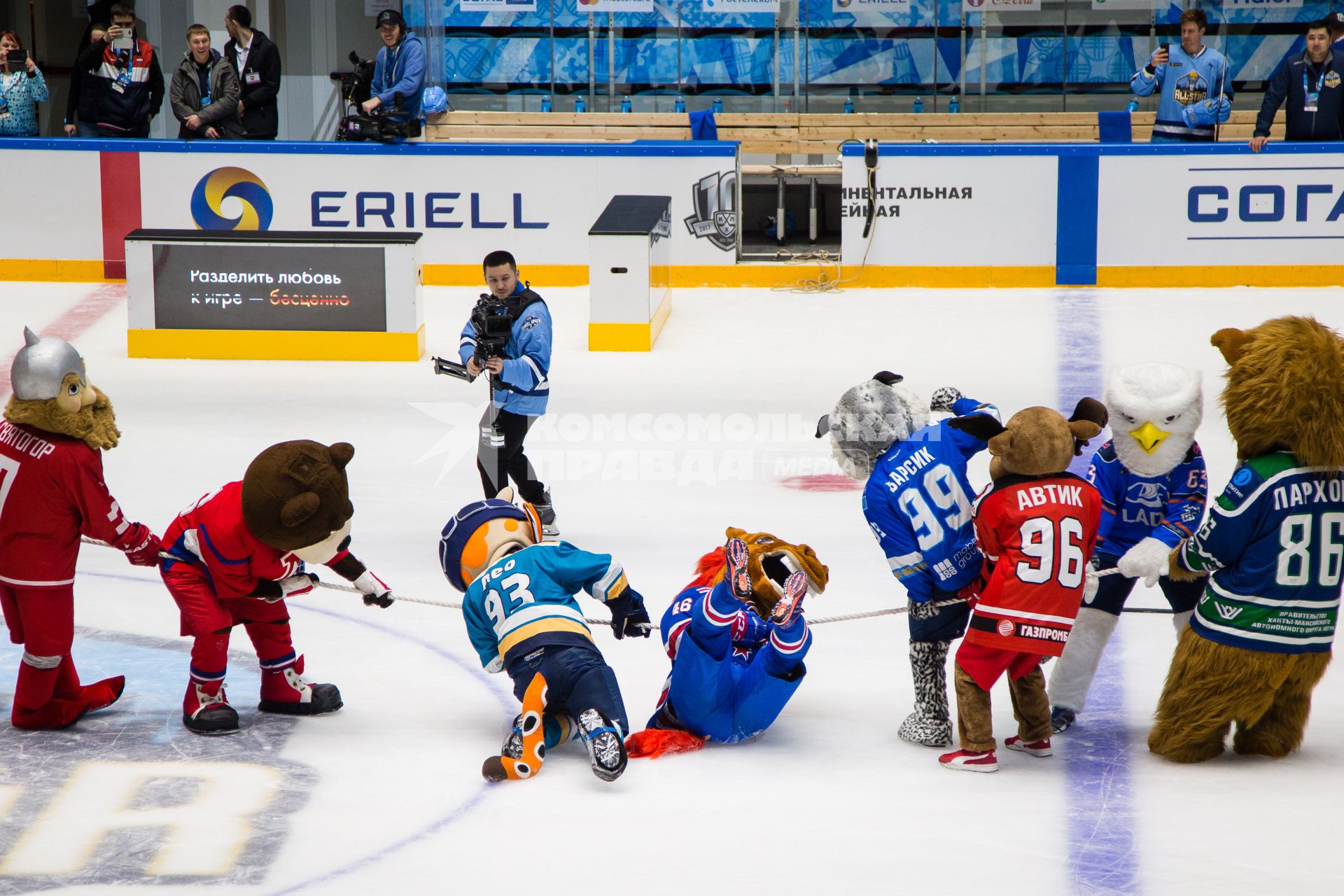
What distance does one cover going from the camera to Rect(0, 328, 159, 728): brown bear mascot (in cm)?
485

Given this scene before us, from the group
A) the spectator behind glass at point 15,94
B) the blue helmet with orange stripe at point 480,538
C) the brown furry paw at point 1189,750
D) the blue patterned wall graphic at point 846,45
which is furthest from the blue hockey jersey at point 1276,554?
the blue patterned wall graphic at point 846,45

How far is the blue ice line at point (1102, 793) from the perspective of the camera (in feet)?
13.1

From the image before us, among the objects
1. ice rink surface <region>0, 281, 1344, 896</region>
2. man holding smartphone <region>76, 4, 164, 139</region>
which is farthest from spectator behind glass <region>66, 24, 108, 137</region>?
ice rink surface <region>0, 281, 1344, 896</region>

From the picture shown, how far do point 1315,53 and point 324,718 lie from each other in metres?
11.7

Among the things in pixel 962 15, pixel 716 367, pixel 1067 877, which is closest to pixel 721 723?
pixel 1067 877

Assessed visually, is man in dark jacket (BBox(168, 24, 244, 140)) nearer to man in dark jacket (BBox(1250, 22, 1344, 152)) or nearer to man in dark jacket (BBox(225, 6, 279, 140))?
man in dark jacket (BBox(225, 6, 279, 140))

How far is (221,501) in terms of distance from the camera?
490 centimetres

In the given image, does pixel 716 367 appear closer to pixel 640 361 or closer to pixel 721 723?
pixel 640 361

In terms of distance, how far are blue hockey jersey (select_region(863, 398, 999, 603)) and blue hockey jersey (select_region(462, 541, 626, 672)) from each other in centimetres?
87

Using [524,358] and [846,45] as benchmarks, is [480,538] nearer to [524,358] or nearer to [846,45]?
[524,358]

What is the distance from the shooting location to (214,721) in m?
4.98

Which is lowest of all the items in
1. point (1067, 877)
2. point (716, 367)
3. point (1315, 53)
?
point (1067, 877)

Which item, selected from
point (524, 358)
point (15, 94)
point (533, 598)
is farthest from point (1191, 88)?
point (533, 598)

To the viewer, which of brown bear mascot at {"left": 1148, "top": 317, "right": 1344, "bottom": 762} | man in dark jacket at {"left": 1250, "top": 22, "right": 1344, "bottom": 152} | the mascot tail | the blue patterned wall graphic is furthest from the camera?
the blue patterned wall graphic
